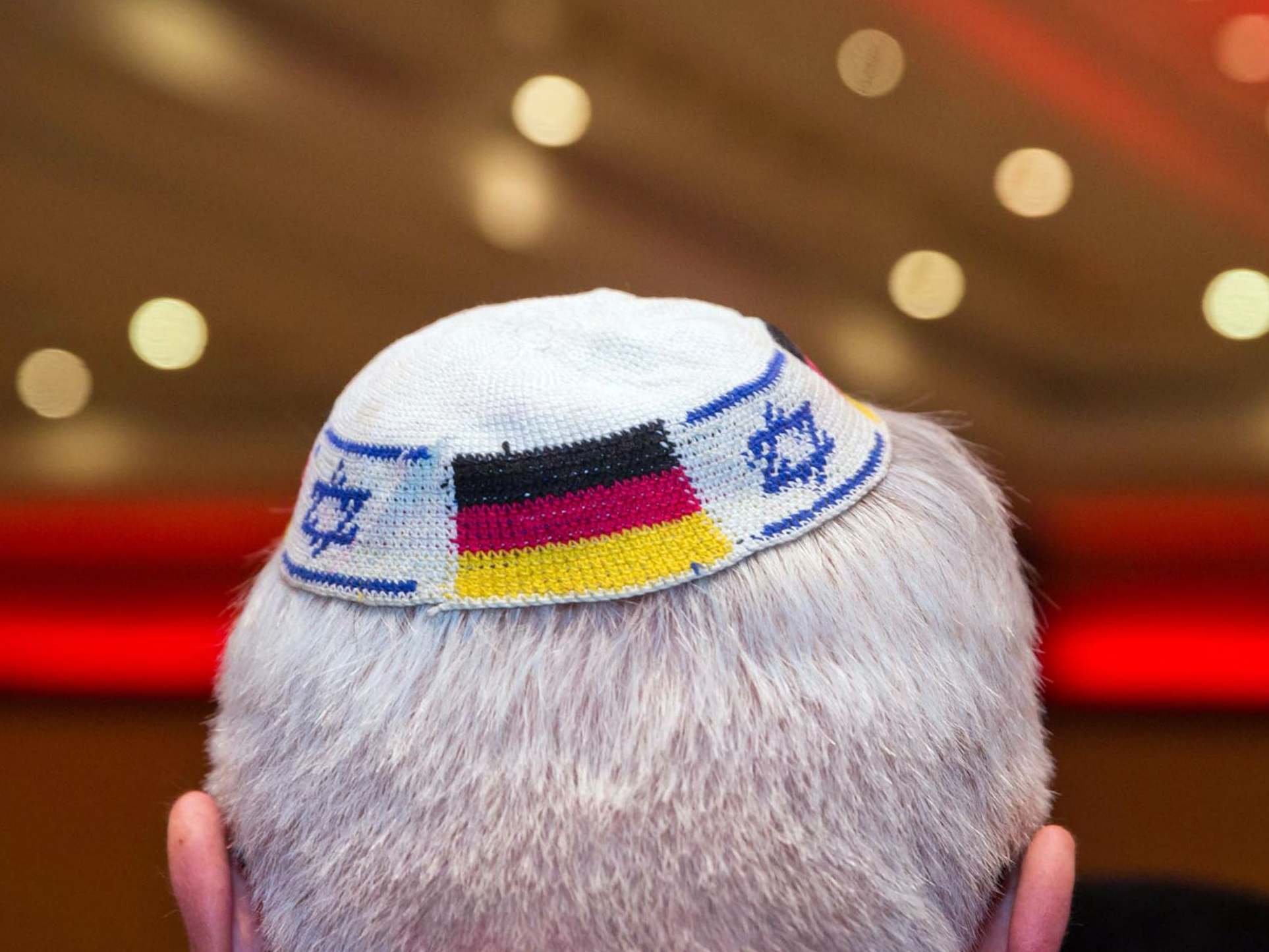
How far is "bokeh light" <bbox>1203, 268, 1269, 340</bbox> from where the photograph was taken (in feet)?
4.56

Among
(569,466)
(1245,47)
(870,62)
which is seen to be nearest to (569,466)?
(569,466)

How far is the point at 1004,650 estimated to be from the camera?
2.09 ft

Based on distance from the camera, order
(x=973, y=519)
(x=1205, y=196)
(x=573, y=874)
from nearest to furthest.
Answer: (x=573, y=874)
(x=973, y=519)
(x=1205, y=196)

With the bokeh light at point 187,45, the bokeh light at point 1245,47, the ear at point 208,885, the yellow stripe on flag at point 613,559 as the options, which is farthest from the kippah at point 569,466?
the bokeh light at point 1245,47

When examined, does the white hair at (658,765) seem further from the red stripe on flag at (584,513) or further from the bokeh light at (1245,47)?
the bokeh light at (1245,47)

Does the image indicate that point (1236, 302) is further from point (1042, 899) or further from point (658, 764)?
point (658, 764)

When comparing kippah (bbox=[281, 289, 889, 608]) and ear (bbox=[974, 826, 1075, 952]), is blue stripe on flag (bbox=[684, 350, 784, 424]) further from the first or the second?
ear (bbox=[974, 826, 1075, 952])

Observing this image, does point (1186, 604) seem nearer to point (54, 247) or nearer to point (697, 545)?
point (697, 545)

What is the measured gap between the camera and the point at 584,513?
21.7 inches

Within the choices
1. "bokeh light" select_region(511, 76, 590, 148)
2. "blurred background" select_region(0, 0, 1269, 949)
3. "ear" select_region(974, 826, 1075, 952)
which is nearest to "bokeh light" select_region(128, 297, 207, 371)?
"blurred background" select_region(0, 0, 1269, 949)

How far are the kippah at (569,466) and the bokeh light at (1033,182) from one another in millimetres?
930

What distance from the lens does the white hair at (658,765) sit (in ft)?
1.77

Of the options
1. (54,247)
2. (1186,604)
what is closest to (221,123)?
(54,247)

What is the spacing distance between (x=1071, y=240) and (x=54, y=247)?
1390mm
